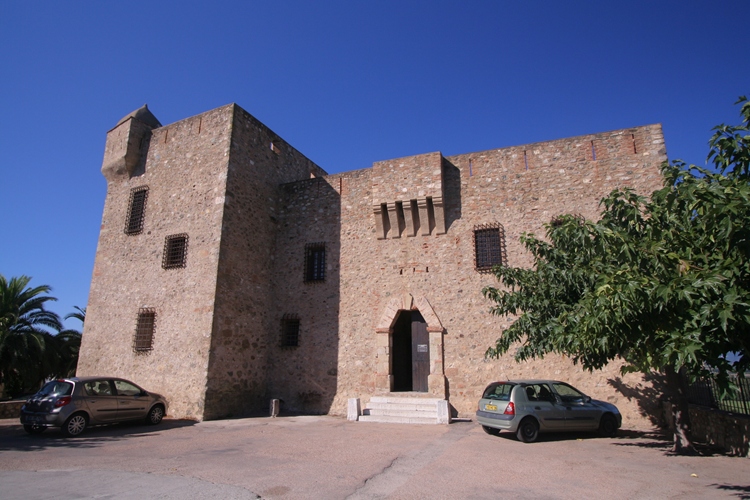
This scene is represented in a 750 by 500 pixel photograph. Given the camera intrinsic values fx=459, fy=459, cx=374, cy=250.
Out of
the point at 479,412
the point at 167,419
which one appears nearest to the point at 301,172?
the point at 167,419

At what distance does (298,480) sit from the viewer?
608 cm

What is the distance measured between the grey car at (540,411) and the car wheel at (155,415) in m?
7.86

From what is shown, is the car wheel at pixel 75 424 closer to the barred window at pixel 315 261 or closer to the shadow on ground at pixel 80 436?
the shadow on ground at pixel 80 436

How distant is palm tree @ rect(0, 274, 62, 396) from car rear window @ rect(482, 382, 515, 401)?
1608 cm

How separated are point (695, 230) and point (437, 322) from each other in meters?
8.16

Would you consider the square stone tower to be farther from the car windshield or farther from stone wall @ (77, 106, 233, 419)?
the car windshield

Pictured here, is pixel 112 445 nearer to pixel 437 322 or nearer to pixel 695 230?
pixel 437 322

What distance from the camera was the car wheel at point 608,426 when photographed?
966 centimetres

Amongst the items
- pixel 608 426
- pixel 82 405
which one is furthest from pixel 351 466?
pixel 82 405

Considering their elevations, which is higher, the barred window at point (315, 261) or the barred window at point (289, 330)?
the barred window at point (315, 261)

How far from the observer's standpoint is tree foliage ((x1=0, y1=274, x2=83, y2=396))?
1659cm

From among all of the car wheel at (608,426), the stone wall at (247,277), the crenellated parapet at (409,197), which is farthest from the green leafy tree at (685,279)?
the stone wall at (247,277)

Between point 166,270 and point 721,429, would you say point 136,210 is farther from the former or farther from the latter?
point 721,429

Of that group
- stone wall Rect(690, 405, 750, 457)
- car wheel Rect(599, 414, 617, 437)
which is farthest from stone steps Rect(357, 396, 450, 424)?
stone wall Rect(690, 405, 750, 457)
